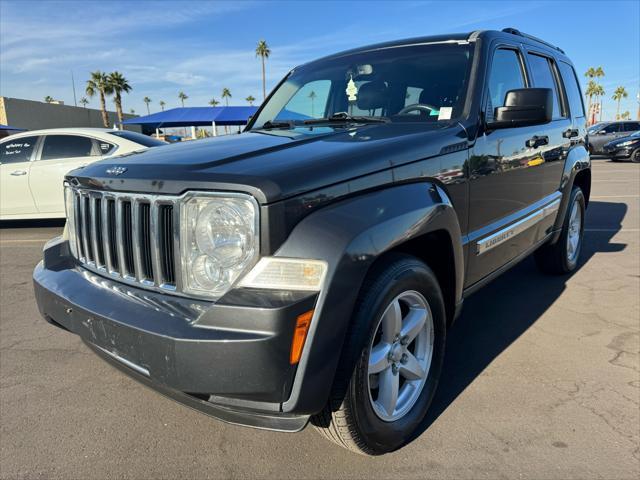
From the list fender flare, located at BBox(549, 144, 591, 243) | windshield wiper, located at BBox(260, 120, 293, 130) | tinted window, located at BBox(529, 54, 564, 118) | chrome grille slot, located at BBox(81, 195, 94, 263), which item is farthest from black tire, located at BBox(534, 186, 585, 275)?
chrome grille slot, located at BBox(81, 195, 94, 263)

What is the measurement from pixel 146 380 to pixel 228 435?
2.12 ft

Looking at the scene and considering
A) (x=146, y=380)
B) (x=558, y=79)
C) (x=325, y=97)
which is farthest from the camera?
(x=558, y=79)

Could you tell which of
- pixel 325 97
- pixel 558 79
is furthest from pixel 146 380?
pixel 558 79

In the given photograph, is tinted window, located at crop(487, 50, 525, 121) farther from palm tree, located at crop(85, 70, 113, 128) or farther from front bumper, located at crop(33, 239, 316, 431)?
palm tree, located at crop(85, 70, 113, 128)

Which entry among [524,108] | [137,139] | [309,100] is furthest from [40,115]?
[524,108]

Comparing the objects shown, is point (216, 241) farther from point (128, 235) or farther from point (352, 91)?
point (352, 91)

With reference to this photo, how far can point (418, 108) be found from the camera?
282 cm

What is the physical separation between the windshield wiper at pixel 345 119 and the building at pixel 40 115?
44.5 m

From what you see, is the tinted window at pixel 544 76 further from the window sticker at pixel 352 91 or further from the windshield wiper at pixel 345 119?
the windshield wiper at pixel 345 119

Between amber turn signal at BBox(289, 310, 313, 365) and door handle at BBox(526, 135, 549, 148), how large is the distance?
A: 2.36m

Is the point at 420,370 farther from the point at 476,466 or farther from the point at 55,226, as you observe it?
the point at 55,226

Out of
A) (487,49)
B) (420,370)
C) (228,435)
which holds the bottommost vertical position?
(228,435)

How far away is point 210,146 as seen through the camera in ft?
7.63

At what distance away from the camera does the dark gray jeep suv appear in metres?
1.60
